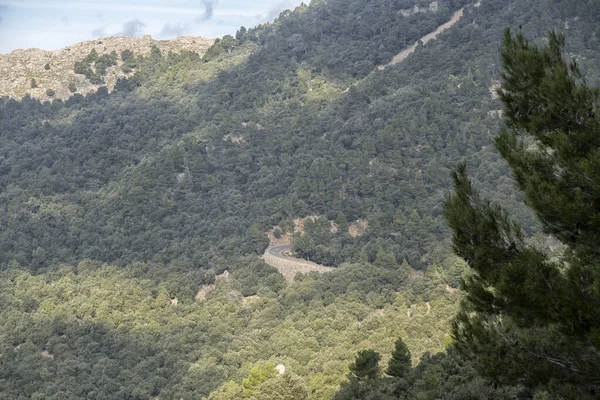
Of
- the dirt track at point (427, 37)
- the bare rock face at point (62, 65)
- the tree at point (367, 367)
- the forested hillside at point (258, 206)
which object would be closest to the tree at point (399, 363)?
the tree at point (367, 367)

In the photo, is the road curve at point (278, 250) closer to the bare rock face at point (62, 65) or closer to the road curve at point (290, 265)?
the road curve at point (290, 265)

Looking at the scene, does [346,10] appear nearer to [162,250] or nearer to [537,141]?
[162,250]

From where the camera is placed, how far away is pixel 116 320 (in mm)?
45062

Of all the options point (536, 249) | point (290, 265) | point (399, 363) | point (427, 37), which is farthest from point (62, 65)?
point (536, 249)

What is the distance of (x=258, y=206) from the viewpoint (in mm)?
56812

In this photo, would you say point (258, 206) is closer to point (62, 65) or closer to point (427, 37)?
point (427, 37)

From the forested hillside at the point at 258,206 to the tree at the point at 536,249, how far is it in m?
7.76

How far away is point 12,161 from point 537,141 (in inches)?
2642

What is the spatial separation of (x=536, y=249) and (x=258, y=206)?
47.3 metres

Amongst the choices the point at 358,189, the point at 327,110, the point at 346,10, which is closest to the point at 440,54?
the point at 327,110

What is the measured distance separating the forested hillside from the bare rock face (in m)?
3.85

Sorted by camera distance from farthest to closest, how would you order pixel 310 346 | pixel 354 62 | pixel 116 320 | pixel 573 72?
pixel 354 62 → pixel 116 320 → pixel 310 346 → pixel 573 72

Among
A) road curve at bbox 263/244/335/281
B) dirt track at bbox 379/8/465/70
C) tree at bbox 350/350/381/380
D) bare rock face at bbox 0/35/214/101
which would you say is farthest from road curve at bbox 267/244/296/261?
bare rock face at bbox 0/35/214/101

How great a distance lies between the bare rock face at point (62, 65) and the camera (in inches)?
3403
